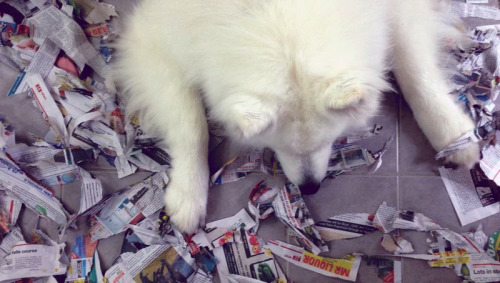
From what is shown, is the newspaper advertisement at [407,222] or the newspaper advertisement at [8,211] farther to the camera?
the newspaper advertisement at [8,211]

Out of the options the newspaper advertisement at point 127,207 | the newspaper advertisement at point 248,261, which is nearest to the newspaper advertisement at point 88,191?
the newspaper advertisement at point 127,207

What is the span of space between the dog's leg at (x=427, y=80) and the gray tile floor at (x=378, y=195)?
110 millimetres

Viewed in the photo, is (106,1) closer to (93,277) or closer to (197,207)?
(197,207)

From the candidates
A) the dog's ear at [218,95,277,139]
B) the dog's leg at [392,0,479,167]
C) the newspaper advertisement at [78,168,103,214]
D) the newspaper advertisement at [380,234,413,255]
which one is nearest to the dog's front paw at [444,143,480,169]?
the dog's leg at [392,0,479,167]

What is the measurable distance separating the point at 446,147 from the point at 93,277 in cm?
149

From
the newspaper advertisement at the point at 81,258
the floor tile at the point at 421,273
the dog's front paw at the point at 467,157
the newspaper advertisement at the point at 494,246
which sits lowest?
the floor tile at the point at 421,273

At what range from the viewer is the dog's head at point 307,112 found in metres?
0.99

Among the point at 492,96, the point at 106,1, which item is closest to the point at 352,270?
the point at 492,96

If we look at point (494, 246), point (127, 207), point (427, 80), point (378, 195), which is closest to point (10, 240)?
point (127, 207)

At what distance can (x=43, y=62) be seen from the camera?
6.14 ft

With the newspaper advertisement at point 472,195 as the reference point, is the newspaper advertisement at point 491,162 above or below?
above

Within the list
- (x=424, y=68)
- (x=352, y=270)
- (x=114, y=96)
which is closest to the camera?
(x=424, y=68)

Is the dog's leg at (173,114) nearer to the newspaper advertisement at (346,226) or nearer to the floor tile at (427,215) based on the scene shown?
the newspaper advertisement at (346,226)

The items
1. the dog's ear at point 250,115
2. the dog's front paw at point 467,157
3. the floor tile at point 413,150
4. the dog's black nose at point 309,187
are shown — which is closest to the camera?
the dog's ear at point 250,115
